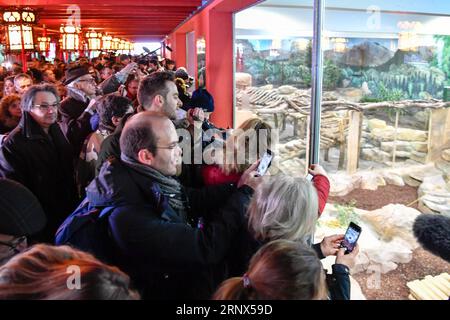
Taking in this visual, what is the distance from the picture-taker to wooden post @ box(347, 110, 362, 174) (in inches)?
177

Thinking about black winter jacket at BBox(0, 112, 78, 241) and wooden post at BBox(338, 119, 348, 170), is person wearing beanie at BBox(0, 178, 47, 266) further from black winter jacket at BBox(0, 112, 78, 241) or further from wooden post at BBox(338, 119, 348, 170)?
wooden post at BBox(338, 119, 348, 170)

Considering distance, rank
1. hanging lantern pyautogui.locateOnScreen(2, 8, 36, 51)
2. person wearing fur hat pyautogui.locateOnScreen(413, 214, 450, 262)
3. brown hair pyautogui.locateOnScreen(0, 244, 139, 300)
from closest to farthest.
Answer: brown hair pyautogui.locateOnScreen(0, 244, 139, 300)
person wearing fur hat pyautogui.locateOnScreen(413, 214, 450, 262)
hanging lantern pyautogui.locateOnScreen(2, 8, 36, 51)

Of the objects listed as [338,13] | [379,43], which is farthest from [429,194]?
[338,13]

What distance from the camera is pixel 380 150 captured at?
190 inches

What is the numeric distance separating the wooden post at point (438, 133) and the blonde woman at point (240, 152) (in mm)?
2789

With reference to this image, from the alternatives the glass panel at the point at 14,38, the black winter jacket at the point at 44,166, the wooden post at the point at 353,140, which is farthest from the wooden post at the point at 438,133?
the glass panel at the point at 14,38

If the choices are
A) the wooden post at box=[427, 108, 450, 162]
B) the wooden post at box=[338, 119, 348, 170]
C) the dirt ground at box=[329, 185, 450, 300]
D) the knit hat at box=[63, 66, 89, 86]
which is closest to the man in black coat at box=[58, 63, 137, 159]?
the knit hat at box=[63, 66, 89, 86]

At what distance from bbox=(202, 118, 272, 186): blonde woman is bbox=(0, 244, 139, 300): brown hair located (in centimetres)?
100

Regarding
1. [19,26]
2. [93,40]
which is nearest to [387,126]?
[19,26]

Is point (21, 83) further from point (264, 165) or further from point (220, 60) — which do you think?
point (264, 165)

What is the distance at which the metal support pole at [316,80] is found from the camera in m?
2.58

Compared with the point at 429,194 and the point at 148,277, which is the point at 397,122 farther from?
the point at 148,277

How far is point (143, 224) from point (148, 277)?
0.24 meters
